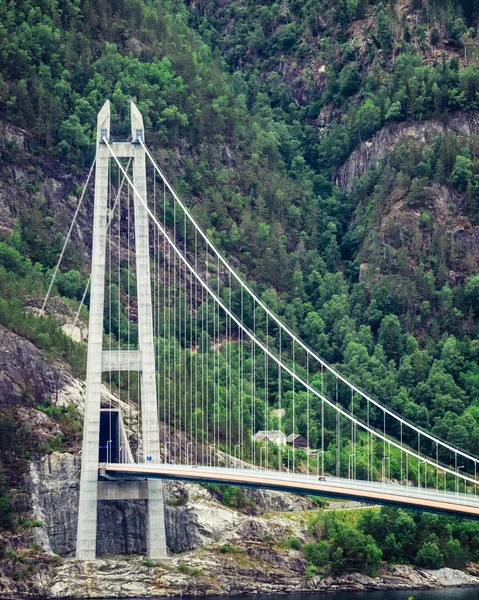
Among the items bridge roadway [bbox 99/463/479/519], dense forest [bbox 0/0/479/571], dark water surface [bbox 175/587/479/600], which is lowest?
dark water surface [bbox 175/587/479/600]

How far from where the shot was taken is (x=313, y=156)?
15300 cm

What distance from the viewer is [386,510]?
101625 millimetres

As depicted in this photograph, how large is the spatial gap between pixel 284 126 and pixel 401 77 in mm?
9854

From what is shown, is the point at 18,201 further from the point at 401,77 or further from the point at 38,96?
the point at 401,77

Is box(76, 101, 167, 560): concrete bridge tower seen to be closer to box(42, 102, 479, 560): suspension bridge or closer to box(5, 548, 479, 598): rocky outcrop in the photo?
box(42, 102, 479, 560): suspension bridge

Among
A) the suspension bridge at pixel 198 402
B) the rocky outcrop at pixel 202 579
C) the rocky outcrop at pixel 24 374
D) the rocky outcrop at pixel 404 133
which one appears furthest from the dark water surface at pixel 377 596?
the rocky outcrop at pixel 404 133

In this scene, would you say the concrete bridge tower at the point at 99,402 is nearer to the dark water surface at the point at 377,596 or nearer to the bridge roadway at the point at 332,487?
the bridge roadway at the point at 332,487

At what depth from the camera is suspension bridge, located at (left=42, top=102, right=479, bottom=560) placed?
91812 millimetres

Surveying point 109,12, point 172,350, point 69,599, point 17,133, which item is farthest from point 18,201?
point 69,599

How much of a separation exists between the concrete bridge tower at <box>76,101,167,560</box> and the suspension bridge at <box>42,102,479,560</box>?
44 millimetres

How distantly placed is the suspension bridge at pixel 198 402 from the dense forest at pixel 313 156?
1.77m

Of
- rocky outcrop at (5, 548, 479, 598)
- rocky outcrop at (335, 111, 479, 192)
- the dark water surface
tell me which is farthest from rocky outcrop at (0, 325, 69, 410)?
rocky outcrop at (335, 111, 479, 192)

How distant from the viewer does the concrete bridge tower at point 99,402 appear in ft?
309

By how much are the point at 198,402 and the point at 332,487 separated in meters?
24.8
